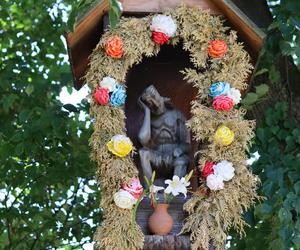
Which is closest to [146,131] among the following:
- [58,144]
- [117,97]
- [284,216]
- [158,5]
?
[117,97]

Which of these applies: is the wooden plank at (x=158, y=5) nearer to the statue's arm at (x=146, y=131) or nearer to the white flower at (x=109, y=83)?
the white flower at (x=109, y=83)

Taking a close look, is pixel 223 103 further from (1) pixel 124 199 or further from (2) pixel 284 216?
(2) pixel 284 216

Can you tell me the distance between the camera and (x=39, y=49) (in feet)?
23.7

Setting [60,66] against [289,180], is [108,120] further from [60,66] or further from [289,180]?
[60,66]

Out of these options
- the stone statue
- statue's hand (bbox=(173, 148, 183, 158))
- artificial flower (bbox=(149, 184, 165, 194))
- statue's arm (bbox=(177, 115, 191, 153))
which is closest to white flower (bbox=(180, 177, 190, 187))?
artificial flower (bbox=(149, 184, 165, 194))

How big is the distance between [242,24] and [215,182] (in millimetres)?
896

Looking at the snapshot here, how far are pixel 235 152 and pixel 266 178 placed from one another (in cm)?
108

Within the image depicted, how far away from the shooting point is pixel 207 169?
4434 mm

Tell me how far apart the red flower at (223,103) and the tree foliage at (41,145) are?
172 centimetres

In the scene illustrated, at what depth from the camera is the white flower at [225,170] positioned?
4375 millimetres

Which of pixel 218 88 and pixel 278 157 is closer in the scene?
pixel 218 88

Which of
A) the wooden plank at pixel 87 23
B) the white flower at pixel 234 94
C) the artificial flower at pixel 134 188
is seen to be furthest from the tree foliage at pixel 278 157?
the wooden plank at pixel 87 23

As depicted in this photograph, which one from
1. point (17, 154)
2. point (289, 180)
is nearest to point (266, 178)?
point (289, 180)

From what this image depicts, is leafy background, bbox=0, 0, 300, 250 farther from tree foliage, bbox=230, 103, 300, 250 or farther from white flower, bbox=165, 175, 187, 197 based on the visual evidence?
white flower, bbox=165, 175, 187, 197
